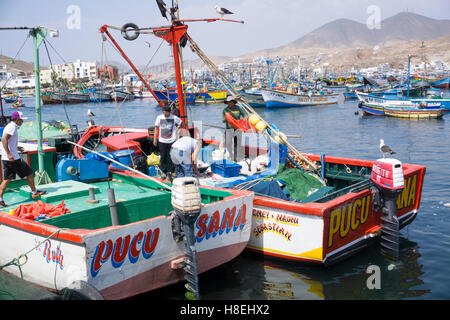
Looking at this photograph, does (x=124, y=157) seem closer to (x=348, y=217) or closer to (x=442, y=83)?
(x=348, y=217)

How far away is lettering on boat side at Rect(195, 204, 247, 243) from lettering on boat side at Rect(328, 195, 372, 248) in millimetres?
1464

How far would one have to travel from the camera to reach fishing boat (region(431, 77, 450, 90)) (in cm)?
7725

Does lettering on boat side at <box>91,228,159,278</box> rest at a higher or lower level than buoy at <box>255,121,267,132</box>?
lower

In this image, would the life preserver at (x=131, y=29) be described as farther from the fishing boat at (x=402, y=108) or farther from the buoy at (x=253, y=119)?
the fishing boat at (x=402, y=108)

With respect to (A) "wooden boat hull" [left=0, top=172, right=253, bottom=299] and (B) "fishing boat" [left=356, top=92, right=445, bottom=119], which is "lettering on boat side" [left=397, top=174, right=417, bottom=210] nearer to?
(A) "wooden boat hull" [left=0, top=172, right=253, bottom=299]

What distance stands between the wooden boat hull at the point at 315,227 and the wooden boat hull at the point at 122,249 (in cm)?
48

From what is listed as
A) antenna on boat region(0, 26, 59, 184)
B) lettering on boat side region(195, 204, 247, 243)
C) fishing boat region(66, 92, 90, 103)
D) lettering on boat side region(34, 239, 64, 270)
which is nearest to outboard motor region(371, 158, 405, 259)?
lettering on boat side region(195, 204, 247, 243)

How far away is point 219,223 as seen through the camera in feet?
21.3

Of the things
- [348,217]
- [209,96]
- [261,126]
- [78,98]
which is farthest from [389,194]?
[78,98]

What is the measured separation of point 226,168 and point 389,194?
3.56 meters

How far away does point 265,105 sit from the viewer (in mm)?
53938

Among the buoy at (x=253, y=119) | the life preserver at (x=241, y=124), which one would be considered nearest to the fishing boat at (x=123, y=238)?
the buoy at (x=253, y=119)
